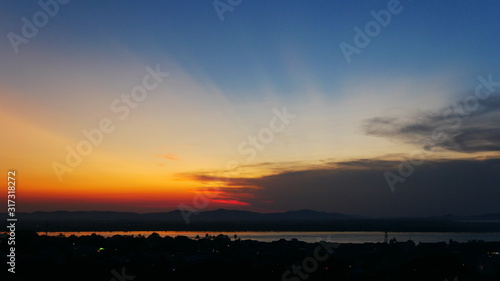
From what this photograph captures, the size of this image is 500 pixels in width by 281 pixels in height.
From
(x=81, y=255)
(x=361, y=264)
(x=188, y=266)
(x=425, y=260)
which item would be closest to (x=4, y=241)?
(x=81, y=255)

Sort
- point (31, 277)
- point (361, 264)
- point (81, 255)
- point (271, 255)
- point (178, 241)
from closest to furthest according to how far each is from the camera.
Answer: point (31, 277) → point (361, 264) → point (81, 255) → point (271, 255) → point (178, 241)

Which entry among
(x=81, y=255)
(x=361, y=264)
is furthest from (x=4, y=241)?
(x=361, y=264)

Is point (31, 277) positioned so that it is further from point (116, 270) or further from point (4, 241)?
point (4, 241)

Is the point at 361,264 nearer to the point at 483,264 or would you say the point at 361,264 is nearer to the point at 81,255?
the point at 483,264

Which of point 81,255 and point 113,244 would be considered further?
point 113,244

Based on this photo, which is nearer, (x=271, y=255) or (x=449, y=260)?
(x=449, y=260)

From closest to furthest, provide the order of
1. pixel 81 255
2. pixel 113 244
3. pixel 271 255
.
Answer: pixel 81 255
pixel 271 255
pixel 113 244

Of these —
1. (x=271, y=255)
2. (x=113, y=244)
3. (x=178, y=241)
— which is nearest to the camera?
(x=271, y=255)

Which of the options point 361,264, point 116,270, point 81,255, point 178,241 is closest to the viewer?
point 116,270

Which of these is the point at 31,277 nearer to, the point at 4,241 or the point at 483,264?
the point at 4,241
